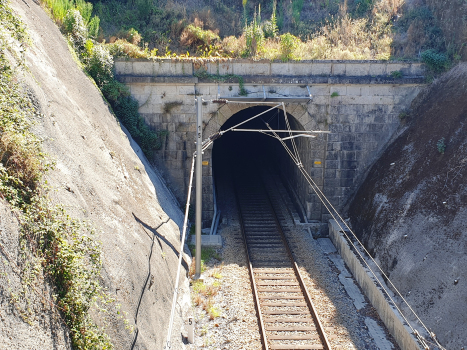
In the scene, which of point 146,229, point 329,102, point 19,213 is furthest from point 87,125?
point 329,102

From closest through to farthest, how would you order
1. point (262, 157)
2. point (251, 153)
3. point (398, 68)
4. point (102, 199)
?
point (102, 199) < point (398, 68) < point (262, 157) < point (251, 153)

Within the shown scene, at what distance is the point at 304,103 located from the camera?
49.7ft

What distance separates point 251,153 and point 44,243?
70.8 feet

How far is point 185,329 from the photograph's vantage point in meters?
9.42

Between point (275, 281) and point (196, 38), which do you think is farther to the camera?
point (196, 38)

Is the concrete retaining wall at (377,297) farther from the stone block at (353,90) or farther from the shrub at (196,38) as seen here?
the shrub at (196,38)

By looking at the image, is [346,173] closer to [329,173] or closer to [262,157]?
[329,173]

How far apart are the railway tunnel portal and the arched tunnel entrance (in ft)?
2.38

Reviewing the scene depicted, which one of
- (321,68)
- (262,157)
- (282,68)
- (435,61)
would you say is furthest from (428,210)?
(262,157)

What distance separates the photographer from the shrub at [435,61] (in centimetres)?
1525

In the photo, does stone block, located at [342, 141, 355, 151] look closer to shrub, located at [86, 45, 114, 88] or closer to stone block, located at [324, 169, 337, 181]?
stone block, located at [324, 169, 337, 181]

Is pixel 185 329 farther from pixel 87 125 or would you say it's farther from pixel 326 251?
pixel 326 251

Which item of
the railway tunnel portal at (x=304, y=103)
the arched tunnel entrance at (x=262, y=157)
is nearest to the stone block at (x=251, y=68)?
the railway tunnel portal at (x=304, y=103)

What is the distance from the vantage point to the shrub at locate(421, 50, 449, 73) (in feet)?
50.0
